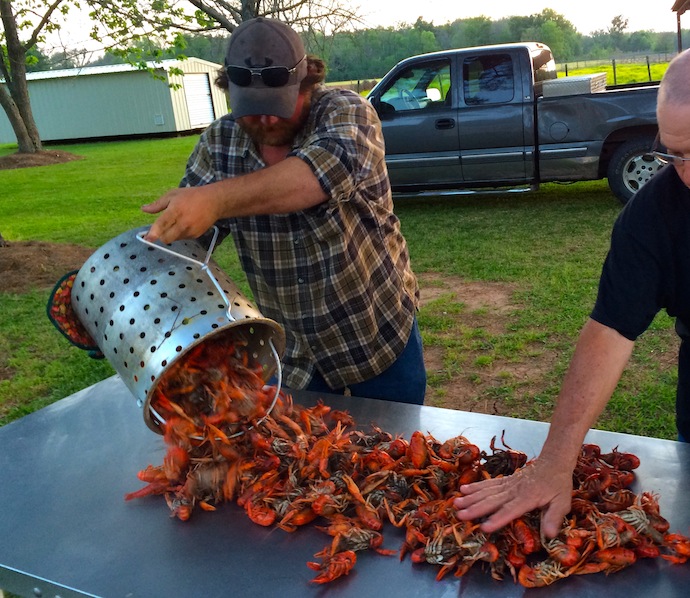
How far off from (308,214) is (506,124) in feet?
28.4

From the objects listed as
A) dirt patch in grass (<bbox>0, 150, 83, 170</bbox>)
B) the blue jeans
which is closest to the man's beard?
the blue jeans

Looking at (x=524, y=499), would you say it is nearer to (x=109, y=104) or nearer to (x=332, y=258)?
(x=332, y=258)

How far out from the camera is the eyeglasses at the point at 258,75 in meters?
2.36

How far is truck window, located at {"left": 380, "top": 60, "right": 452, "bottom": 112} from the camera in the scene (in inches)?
438

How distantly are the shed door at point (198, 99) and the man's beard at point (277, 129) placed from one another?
34.6m

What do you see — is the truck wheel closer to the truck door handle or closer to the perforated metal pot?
the truck door handle

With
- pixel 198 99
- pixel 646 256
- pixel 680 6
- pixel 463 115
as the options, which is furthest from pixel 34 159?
pixel 646 256

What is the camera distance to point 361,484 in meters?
2.11

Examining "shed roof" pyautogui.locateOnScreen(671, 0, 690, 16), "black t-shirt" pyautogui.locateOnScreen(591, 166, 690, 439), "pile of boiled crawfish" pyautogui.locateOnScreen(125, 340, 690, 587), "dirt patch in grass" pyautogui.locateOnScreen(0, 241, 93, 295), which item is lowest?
"dirt patch in grass" pyautogui.locateOnScreen(0, 241, 93, 295)

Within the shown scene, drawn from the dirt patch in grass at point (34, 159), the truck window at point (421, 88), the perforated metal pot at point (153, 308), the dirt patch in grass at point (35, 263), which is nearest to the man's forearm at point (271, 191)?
the perforated metal pot at point (153, 308)

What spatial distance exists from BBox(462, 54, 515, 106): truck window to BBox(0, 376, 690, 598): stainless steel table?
901 centimetres

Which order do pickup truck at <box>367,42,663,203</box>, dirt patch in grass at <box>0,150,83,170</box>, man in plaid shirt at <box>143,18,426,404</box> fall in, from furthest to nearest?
dirt patch in grass at <box>0,150,83,170</box>
pickup truck at <box>367,42,663,203</box>
man in plaid shirt at <box>143,18,426,404</box>

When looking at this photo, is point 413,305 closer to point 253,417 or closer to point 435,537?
point 253,417

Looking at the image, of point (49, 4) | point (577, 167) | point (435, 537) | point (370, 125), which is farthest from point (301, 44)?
point (49, 4)
